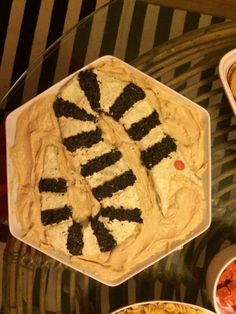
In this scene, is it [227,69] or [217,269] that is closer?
[217,269]

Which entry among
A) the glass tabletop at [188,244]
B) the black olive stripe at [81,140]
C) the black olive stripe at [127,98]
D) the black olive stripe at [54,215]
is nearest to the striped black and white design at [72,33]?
the glass tabletop at [188,244]

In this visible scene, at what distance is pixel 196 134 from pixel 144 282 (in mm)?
409

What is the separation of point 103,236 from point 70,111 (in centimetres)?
32

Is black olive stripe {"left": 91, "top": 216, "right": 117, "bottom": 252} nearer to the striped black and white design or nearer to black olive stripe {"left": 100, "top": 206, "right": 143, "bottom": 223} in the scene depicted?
black olive stripe {"left": 100, "top": 206, "right": 143, "bottom": 223}

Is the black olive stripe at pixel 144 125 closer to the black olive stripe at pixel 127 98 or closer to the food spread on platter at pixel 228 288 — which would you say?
the black olive stripe at pixel 127 98

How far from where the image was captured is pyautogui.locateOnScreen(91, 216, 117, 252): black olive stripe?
4.33 ft

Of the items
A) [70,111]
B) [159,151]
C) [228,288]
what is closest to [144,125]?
[159,151]

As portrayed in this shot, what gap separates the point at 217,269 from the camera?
50.5 inches

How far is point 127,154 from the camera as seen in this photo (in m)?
1.35

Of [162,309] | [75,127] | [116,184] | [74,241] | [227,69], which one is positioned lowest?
[162,309]

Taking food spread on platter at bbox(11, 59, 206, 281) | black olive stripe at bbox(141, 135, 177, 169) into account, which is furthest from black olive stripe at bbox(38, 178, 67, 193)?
black olive stripe at bbox(141, 135, 177, 169)

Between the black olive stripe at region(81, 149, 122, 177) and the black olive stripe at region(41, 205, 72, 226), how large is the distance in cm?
10

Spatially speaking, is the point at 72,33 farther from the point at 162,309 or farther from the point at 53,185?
the point at 162,309

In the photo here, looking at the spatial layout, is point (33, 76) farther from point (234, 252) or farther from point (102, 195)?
point (234, 252)
